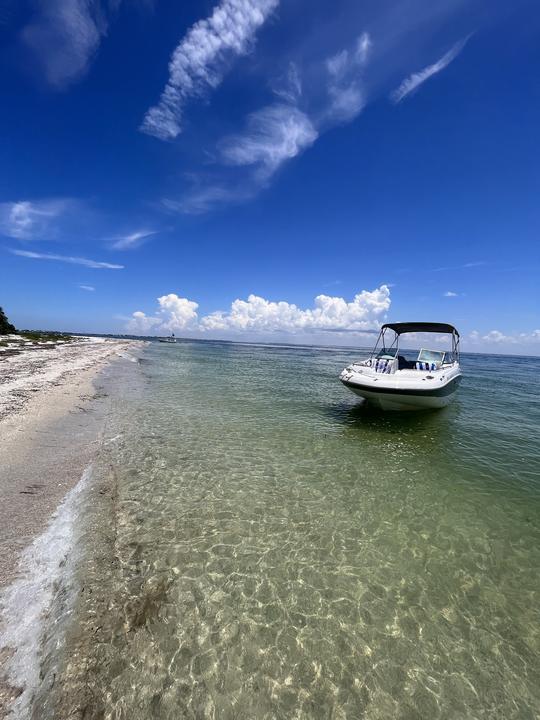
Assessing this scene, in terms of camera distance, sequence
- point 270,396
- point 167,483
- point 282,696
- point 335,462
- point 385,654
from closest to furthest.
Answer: point 282,696 < point 385,654 < point 167,483 < point 335,462 < point 270,396

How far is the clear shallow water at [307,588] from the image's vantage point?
4297 mm

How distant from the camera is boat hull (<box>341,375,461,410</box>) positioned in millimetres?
16250

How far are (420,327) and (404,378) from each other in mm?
7770

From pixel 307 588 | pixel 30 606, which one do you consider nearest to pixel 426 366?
pixel 307 588

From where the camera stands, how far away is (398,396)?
54.1ft

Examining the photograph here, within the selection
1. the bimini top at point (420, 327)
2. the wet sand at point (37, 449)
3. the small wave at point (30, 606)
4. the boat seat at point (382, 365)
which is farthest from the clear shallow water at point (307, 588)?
the bimini top at point (420, 327)

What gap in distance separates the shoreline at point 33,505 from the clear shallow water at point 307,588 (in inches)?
21.7

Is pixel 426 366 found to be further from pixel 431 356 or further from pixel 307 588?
pixel 307 588

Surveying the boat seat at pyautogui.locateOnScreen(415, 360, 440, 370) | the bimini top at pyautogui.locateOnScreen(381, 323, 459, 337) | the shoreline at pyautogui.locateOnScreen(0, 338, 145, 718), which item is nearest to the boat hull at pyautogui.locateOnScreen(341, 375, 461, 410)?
the boat seat at pyautogui.locateOnScreen(415, 360, 440, 370)

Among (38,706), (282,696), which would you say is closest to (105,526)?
(38,706)

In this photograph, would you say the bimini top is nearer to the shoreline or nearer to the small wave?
the shoreline

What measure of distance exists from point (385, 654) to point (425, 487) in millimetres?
6289

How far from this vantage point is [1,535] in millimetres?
6578

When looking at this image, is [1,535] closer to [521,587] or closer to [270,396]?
[521,587]
